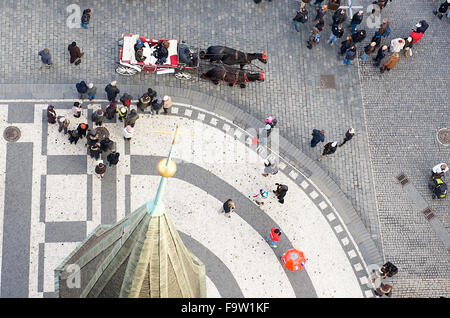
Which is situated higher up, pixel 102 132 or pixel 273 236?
pixel 102 132

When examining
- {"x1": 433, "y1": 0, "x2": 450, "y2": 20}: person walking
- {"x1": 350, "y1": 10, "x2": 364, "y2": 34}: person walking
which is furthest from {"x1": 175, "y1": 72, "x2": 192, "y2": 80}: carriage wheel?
{"x1": 433, "y1": 0, "x2": 450, "y2": 20}: person walking

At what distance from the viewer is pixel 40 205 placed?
33.8 metres

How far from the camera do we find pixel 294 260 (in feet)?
108

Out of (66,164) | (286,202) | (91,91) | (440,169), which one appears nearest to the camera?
(66,164)

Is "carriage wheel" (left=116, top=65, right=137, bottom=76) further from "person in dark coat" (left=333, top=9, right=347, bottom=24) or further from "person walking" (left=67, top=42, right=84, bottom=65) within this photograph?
"person in dark coat" (left=333, top=9, right=347, bottom=24)

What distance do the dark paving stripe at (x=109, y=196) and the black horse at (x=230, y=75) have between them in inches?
Result: 305

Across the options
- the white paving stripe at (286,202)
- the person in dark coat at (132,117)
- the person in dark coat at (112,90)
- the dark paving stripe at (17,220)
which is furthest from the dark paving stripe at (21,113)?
the white paving stripe at (286,202)

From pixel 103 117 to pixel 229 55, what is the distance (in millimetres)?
8010

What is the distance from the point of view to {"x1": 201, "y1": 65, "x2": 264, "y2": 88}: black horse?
3656 centimetres

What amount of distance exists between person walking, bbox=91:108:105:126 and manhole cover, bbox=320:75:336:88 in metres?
13.4

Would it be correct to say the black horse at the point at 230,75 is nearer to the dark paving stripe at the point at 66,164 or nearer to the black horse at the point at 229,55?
the black horse at the point at 229,55

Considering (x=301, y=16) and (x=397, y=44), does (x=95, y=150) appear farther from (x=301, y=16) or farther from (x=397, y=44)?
(x=397, y=44)

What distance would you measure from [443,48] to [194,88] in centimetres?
1649

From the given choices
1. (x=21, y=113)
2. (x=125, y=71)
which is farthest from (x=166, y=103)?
(x=21, y=113)
